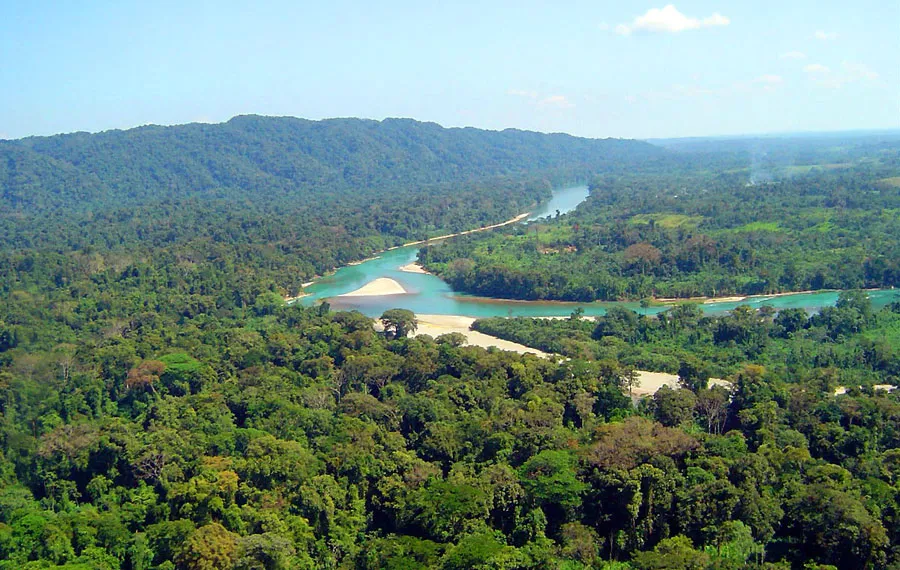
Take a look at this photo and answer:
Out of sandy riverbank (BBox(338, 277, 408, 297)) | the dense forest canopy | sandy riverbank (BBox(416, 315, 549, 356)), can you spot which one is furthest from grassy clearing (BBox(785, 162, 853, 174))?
sandy riverbank (BBox(416, 315, 549, 356))

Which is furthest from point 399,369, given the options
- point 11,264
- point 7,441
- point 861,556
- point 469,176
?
point 469,176

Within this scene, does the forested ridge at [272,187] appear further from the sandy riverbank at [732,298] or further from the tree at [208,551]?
the tree at [208,551]

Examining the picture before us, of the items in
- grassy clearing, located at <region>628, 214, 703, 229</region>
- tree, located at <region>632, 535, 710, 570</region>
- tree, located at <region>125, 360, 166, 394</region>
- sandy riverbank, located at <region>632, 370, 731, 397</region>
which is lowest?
tree, located at <region>632, 535, 710, 570</region>

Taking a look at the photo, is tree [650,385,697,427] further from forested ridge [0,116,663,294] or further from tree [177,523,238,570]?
forested ridge [0,116,663,294]

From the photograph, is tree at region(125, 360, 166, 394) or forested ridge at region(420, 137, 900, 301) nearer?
tree at region(125, 360, 166, 394)

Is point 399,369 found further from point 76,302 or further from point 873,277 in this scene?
point 873,277

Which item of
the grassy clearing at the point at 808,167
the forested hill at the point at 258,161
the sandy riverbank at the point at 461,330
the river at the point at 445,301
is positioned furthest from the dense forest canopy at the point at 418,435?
the forested hill at the point at 258,161
